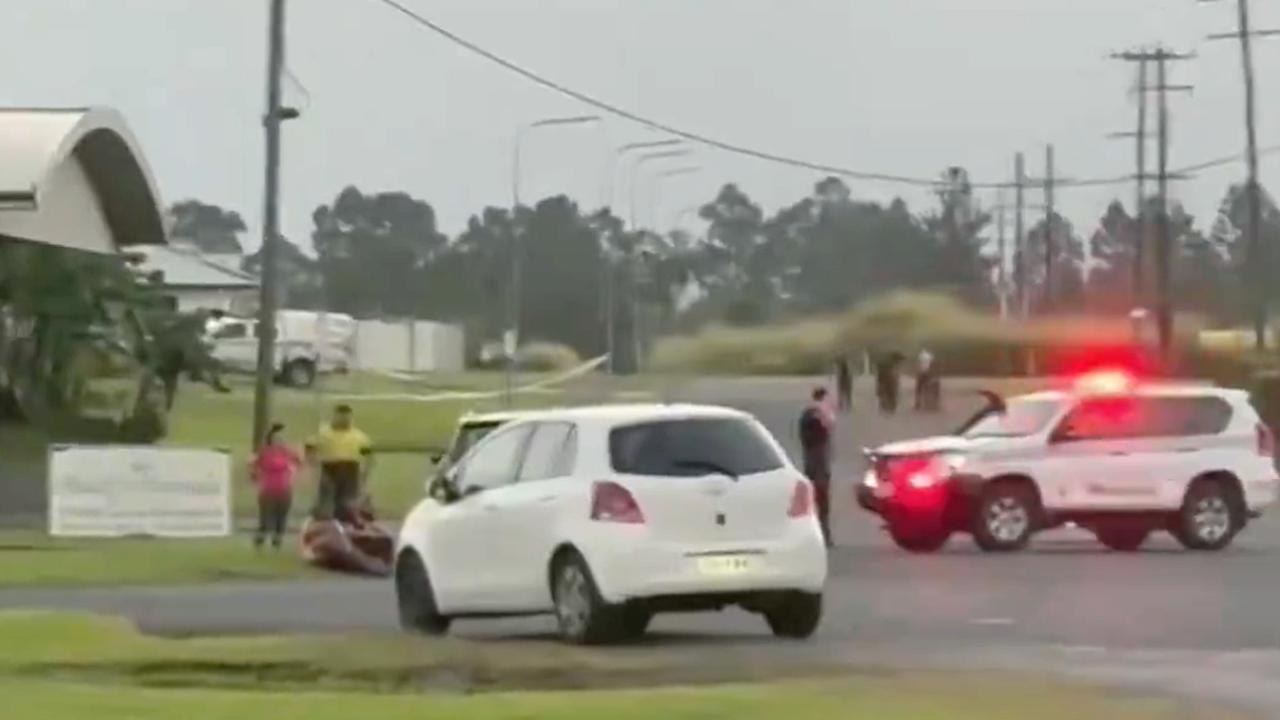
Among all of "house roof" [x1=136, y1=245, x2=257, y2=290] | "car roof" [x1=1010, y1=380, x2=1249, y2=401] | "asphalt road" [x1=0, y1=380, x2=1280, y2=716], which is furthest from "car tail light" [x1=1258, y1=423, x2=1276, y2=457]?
"house roof" [x1=136, y1=245, x2=257, y2=290]

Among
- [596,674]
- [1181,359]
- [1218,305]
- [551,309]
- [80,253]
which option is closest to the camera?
[596,674]

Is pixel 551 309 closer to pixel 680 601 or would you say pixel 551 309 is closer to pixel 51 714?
pixel 680 601

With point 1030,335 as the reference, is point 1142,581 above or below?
below

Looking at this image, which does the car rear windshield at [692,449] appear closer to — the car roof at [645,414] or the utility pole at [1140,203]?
the car roof at [645,414]

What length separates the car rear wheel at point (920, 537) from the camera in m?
33.8

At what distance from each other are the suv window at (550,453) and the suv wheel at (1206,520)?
46.0 ft

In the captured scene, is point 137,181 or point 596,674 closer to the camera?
point 596,674

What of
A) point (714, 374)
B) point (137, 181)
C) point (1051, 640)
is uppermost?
point (137, 181)

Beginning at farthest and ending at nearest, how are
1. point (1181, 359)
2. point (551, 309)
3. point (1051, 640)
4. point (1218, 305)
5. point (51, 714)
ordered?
point (551, 309) → point (1218, 305) → point (1181, 359) → point (1051, 640) → point (51, 714)

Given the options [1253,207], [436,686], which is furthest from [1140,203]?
[436,686]

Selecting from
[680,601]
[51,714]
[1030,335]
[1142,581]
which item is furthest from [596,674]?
[1030,335]

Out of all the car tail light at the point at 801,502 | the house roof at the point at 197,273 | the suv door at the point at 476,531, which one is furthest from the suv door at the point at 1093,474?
the house roof at the point at 197,273

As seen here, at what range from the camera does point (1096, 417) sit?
1323 inches

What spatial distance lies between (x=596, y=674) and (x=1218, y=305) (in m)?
27.4
